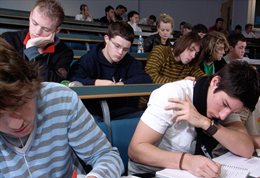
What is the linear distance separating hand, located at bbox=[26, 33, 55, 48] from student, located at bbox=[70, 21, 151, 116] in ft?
1.07

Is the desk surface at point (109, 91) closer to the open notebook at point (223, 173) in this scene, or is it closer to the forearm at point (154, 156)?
the forearm at point (154, 156)

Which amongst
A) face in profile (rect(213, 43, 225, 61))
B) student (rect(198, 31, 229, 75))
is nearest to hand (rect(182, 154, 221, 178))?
student (rect(198, 31, 229, 75))

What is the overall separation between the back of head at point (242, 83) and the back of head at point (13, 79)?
697mm

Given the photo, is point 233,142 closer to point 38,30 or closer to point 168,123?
point 168,123

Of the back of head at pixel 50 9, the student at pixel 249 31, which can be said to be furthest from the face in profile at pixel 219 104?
the student at pixel 249 31

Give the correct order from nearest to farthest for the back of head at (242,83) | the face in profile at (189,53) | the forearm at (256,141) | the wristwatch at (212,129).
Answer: the back of head at (242,83)
the wristwatch at (212,129)
the forearm at (256,141)
the face in profile at (189,53)

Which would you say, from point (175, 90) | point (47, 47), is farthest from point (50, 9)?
point (175, 90)

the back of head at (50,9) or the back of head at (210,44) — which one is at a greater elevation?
the back of head at (50,9)

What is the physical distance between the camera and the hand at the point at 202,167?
940 mm

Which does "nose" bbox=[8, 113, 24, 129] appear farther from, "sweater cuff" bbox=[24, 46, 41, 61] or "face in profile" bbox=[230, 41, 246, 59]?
"face in profile" bbox=[230, 41, 246, 59]

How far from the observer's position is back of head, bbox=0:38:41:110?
60cm

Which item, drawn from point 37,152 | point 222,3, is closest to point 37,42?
point 37,152

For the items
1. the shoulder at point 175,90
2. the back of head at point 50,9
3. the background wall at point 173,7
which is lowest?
the shoulder at point 175,90

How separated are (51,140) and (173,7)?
1042cm
